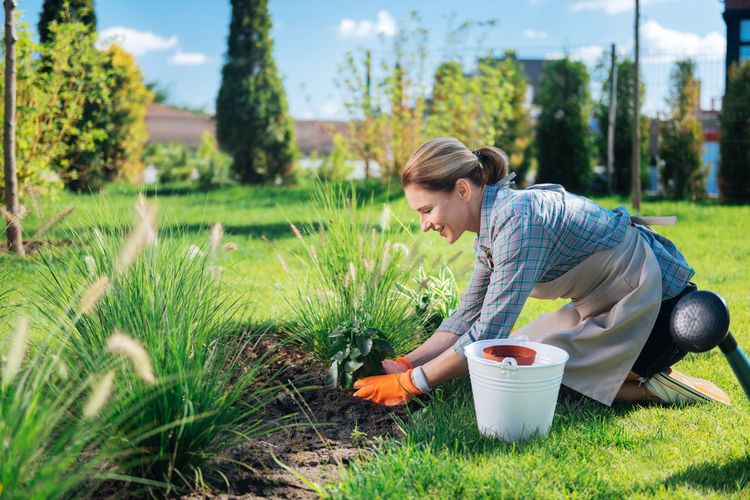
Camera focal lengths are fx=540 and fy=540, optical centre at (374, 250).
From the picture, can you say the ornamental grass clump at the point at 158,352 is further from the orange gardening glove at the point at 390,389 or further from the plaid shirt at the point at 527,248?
the plaid shirt at the point at 527,248

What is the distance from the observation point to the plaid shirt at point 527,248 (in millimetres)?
1900

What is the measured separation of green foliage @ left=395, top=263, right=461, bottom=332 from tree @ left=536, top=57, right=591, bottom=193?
334 inches

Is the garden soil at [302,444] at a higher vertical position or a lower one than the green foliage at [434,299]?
lower

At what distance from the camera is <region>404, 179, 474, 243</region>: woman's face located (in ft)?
6.85

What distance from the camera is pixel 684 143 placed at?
32.6ft

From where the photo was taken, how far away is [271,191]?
34.1 ft

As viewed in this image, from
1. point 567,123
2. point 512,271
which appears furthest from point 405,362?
point 567,123

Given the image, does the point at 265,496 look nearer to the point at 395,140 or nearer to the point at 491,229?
the point at 491,229

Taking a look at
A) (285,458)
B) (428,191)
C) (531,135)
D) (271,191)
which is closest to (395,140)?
(271,191)

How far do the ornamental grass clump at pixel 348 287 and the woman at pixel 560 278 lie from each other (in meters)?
0.33

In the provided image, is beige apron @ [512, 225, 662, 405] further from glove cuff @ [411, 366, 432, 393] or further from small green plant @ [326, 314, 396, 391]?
small green plant @ [326, 314, 396, 391]

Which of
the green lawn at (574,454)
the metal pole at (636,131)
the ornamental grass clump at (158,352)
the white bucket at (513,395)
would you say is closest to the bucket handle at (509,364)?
the white bucket at (513,395)

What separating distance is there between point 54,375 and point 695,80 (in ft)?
38.0

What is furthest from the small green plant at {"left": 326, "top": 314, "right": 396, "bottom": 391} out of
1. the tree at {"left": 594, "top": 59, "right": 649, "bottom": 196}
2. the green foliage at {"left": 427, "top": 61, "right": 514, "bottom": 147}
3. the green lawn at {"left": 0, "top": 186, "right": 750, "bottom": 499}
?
the tree at {"left": 594, "top": 59, "right": 649, "bottom": 196}
